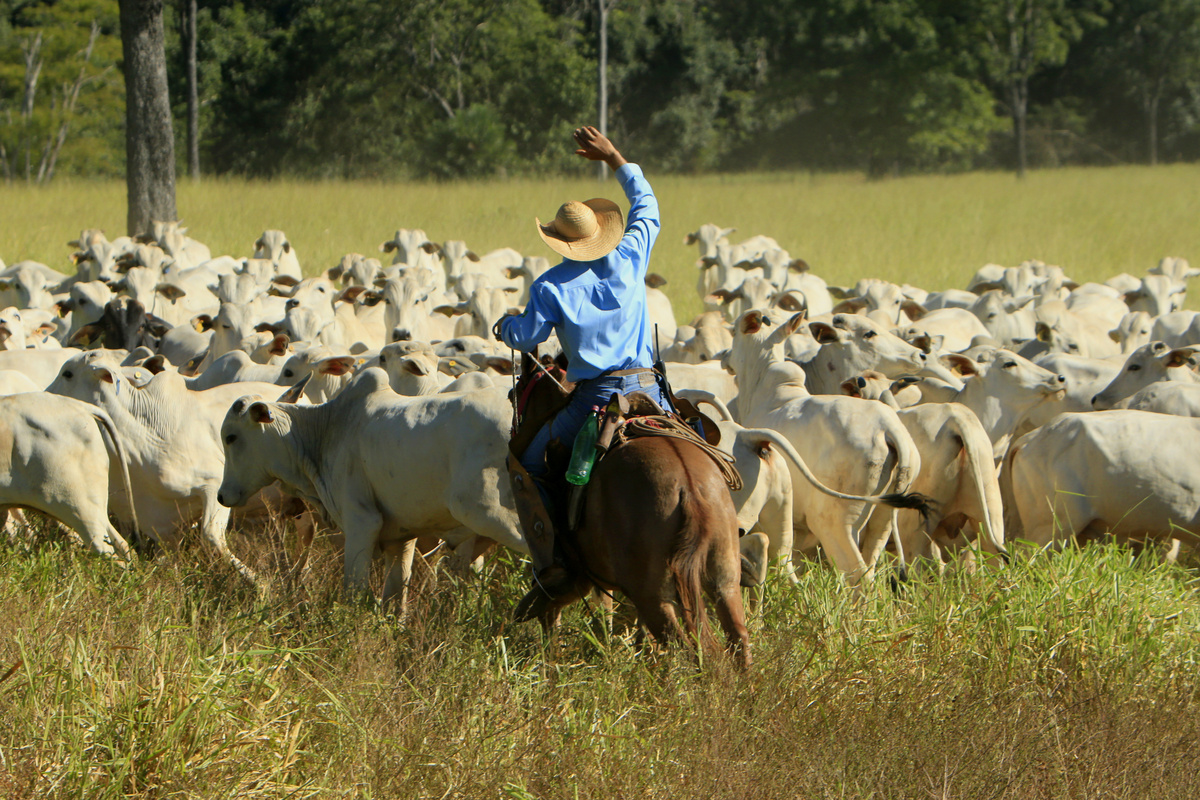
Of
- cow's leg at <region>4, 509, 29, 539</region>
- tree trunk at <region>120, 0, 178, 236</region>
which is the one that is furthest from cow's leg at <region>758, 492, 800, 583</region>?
tree trunk at <region>120, 0, 178, 236</region>

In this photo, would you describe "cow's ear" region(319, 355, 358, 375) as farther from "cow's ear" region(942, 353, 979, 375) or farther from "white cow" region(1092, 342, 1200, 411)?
"white cow" region(1092, 342, 1200, 411)

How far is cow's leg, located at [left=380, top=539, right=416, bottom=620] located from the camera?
6785mm

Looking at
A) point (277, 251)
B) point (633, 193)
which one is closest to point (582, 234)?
point (633, 193)

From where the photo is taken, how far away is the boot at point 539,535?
527 cm

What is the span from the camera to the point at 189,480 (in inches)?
301

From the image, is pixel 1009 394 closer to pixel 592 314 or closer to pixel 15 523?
pixel 592 314

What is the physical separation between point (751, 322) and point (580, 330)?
4.58 meters

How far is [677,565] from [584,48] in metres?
43.6

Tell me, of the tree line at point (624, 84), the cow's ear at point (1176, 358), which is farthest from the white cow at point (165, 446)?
the tree line at point (624, 84)

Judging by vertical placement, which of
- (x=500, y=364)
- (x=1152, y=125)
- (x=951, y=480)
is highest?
(x=1152, y=125)

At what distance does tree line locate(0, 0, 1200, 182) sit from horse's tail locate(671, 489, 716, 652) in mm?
29745

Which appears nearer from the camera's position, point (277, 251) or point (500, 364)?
point (500, 364)

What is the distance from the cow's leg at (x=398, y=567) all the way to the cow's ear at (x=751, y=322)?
3.61m

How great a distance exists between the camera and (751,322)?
31.5ft
